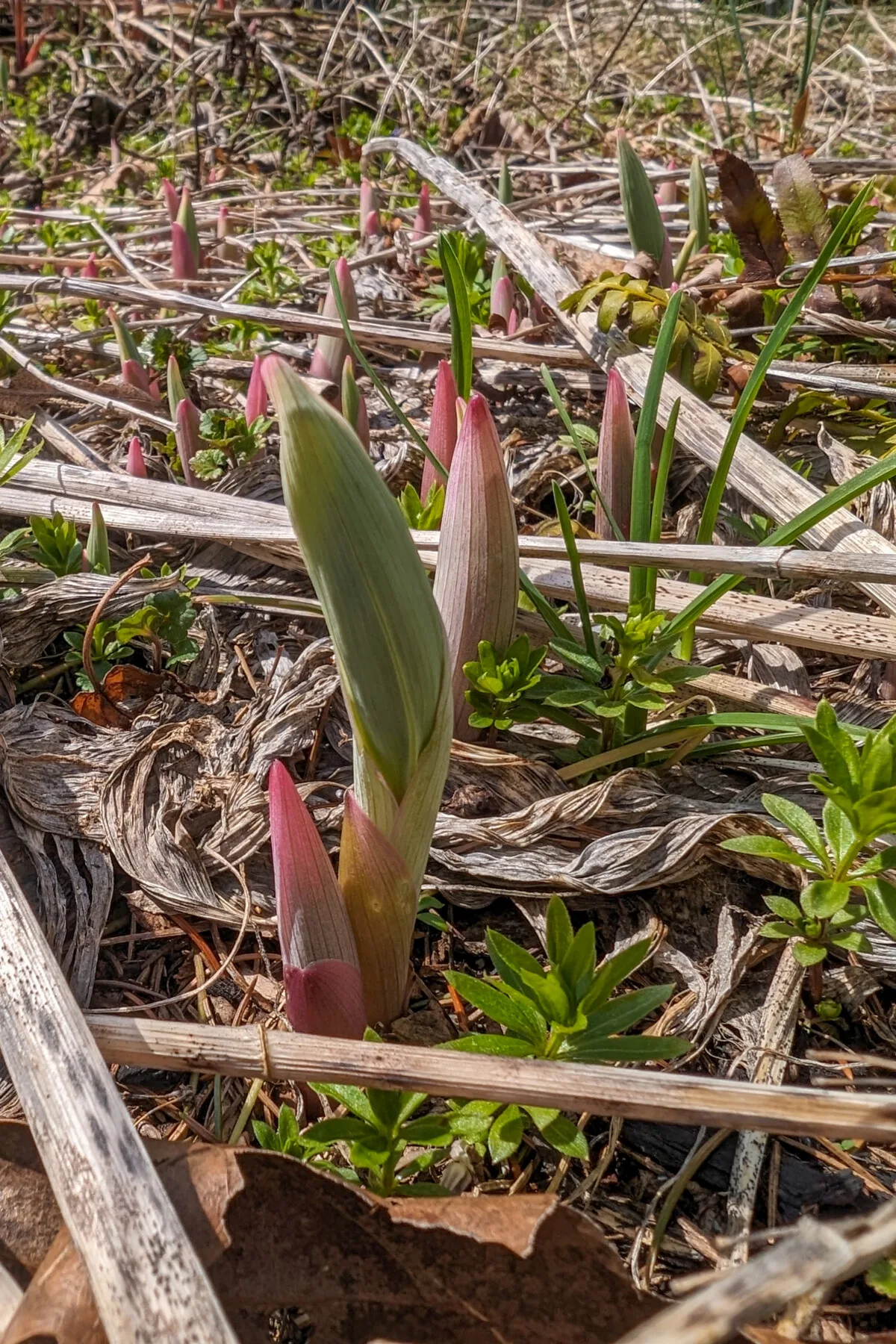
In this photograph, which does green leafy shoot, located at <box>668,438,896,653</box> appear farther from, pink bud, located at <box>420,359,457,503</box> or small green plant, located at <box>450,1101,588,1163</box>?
small green plant, located at <box>450,1101,588,1163</box>

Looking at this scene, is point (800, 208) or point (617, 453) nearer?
point (617, 453)

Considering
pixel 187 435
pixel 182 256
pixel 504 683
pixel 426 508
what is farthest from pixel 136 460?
pixel 182 256

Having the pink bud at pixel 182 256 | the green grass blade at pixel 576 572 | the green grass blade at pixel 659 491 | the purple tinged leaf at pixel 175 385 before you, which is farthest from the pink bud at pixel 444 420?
the pink bud at pixel 182 256

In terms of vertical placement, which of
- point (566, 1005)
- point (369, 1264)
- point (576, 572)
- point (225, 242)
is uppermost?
point (225, 242)

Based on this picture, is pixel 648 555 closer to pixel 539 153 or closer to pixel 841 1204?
pixel 841 1204

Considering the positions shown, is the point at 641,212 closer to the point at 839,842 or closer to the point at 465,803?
the point at 465,803

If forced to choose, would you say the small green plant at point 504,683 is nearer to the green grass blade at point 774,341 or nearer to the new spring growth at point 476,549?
the new spring growth at point 476,549

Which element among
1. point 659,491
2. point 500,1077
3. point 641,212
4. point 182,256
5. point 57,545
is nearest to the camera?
point 500,1077
